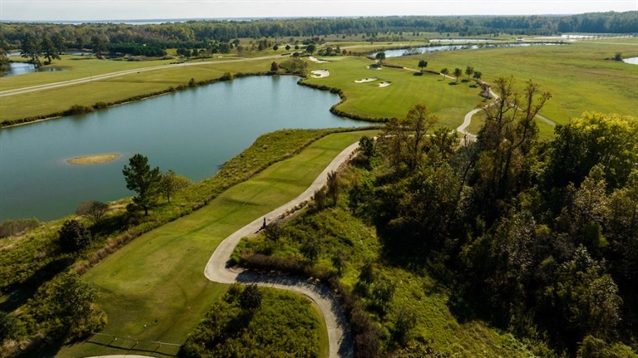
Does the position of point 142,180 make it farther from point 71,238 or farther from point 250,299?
point 250,299

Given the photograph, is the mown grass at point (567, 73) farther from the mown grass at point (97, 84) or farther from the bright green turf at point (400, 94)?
the mown grass at point (97, 84)

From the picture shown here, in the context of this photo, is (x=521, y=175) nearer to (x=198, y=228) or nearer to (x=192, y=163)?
(x=198, y=228)

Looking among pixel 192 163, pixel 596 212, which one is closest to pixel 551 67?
pixel 596 212

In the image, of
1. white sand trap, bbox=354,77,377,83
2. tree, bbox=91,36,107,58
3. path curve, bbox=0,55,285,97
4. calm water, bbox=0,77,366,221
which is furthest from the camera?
tree, bbox=91,36,107,58

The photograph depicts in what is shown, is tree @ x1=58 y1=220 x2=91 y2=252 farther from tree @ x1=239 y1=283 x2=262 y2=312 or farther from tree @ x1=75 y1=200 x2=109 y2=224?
Result: tree @ x1=239 y1=283 x2=262 y2=312

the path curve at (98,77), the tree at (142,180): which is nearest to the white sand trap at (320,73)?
the path curve at (98,77)

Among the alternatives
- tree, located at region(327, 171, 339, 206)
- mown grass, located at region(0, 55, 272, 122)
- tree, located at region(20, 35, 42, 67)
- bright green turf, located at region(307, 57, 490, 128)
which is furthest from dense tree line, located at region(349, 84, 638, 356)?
tree, located at region(20, 35, 42, 67)

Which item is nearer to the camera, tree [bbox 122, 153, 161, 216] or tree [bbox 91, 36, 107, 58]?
tree [bbox 122, 153, 161, 216]

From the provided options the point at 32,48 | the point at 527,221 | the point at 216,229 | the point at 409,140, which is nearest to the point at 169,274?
the point at 216,229
